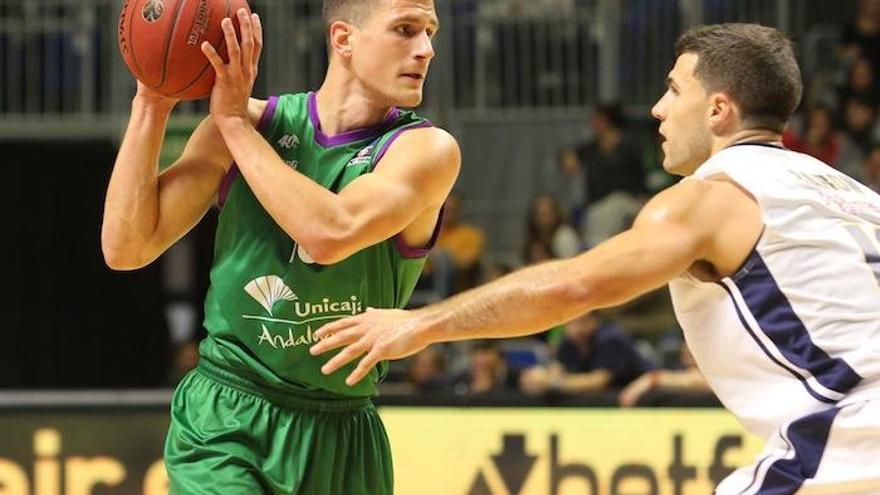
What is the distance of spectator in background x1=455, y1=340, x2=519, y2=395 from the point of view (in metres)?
8.73

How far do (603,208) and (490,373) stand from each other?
7.64 ft

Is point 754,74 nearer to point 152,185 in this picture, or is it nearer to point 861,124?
point 152,185

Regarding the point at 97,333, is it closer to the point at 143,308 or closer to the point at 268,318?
Answer: the point at 143,308

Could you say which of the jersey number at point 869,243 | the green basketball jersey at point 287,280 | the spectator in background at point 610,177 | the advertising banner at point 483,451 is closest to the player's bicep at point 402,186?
the green basketball jersey at point 287,280

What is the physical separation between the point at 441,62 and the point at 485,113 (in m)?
0.58

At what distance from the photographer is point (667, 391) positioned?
7.34 m

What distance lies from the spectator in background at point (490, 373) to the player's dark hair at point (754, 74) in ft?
16.5

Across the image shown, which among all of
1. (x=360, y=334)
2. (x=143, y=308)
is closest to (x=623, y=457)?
(x=360, y=334)

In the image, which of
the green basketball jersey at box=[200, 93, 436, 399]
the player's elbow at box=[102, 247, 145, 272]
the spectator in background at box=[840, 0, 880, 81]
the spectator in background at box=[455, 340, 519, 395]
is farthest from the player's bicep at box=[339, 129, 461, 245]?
the spectator in background at box=[840, 0, 880, 81]

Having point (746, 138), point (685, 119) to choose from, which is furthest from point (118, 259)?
point (746, 138)

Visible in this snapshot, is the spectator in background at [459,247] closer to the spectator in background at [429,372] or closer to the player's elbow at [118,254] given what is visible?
the spectator in background at [429,372]

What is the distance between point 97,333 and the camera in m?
12.3

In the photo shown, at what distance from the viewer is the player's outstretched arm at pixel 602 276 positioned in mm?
3404

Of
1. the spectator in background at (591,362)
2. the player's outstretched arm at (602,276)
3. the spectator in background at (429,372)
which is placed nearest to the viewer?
the player's outstretched arm at (602,276)
